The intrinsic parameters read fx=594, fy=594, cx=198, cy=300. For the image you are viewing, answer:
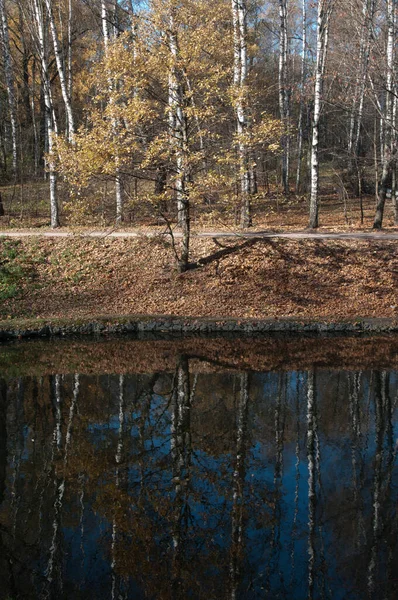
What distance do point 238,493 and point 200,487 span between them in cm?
46

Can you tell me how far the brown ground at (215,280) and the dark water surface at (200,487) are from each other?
486cm

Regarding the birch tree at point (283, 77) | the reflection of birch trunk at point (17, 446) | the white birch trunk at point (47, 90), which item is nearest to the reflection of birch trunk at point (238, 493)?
the reflection of birch trunk at point (17, 446)

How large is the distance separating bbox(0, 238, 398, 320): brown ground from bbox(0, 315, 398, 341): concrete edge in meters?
0.60

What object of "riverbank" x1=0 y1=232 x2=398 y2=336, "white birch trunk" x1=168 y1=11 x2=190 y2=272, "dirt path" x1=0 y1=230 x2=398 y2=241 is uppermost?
"white birch trunk" x1=168 y1=11 x2=190 y2=272

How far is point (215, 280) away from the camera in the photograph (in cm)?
1705

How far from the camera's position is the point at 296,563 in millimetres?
5477

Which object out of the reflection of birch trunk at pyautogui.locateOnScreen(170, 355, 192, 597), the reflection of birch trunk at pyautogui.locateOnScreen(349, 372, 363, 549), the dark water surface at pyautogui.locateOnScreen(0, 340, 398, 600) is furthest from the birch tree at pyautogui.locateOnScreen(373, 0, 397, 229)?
the reflection of birch trunk at pyautogui.locateOnScreen(170, 355, 192, 597)

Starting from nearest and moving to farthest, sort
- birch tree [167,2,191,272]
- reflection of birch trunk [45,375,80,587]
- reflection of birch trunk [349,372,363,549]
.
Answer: reflection of birch trunk [45,375,80,587], reflection of birch trunk [349,372,363,549], birch tree [167,2,191,272]

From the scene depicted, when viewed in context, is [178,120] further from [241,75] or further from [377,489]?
[377,489]

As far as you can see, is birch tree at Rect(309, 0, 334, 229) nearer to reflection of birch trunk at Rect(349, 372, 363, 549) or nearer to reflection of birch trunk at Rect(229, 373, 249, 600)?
reflection of birch trunk at Rect(349, 372, 363, 549)

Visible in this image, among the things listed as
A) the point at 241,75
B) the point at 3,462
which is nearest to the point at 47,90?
the point at 241,75

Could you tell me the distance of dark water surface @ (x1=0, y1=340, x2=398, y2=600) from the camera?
5.34 m

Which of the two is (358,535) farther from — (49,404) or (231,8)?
(231,8)

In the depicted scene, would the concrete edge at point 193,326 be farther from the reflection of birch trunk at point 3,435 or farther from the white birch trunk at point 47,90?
the white birch trunk at point 47,90
